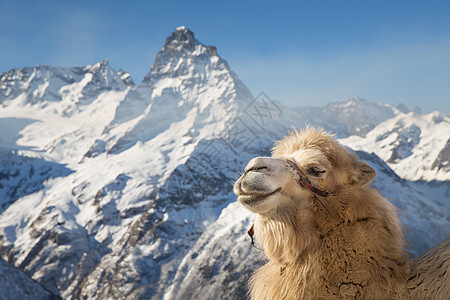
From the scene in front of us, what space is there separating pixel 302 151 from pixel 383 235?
5.35 feet

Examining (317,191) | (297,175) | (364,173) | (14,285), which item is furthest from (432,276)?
(14,285)

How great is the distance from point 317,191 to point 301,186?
23 centimetres

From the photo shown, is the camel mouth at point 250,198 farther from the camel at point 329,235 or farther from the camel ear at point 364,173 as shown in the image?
the camel ear at point 364,173

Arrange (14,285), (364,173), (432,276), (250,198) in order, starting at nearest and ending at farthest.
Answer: (432,276) < (250,198) < (364,173) < (14,285)

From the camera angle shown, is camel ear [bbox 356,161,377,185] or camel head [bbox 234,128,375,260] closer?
camel head [bbox 234,128,375,260]

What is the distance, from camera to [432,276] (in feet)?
15.6

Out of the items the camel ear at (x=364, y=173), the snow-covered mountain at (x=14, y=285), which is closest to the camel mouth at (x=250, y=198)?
the camel ear at (x=364, y=173)

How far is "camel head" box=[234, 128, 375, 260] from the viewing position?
5.17m

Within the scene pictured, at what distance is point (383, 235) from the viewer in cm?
515

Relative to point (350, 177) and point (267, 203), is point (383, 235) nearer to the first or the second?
point (350, 177)

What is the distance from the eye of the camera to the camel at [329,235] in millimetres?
4875

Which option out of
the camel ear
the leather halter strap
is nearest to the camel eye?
the leather halter strap

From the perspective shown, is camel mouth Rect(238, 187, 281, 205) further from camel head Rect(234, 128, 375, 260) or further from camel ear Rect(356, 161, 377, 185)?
camel ear Rect(356, 161, 377, 185)

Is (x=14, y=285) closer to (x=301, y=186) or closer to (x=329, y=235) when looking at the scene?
(x=301, y=186)
